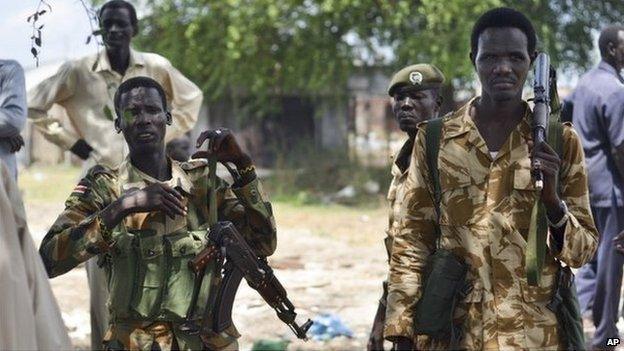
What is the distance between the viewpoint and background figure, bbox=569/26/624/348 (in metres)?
7.66

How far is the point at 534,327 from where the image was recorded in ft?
12.9

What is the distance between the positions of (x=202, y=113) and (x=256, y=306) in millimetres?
18855

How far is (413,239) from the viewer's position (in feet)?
13.6

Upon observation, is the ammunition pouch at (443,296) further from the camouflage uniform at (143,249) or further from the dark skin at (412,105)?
the dark skin at (412,105)

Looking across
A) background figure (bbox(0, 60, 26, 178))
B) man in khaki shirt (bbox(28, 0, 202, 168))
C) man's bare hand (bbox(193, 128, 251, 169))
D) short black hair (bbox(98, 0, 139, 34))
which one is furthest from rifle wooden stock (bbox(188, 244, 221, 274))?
short black hair (bbox(98, 0, 139, 34))

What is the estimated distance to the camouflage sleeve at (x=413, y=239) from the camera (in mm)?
4098

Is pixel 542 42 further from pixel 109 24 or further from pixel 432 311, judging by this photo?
pixel 432 311

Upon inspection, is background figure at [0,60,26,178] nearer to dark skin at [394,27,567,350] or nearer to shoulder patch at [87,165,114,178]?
shoulder patch at [87,165,114,178]

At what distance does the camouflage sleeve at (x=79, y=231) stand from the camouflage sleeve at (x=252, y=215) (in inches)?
18.3

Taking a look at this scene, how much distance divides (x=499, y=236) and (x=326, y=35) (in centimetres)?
1926

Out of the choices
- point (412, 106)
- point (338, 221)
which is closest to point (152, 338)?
point (412, 106)

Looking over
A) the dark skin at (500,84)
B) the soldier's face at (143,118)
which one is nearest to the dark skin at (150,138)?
the soldier's face at (143,118)

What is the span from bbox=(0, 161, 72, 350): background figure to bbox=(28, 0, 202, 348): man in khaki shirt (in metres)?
3.31

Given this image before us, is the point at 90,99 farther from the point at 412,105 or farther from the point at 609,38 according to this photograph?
the point at 609,38
